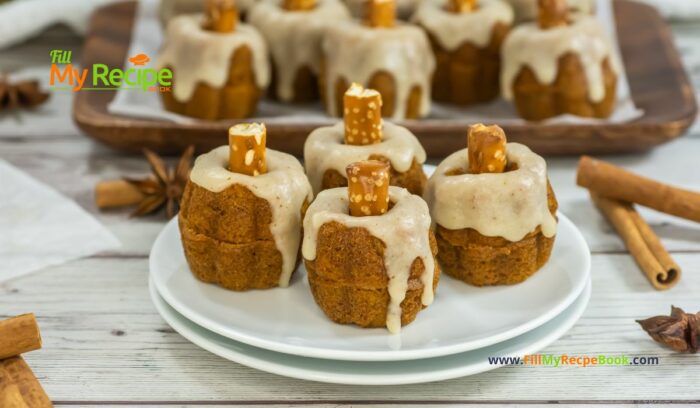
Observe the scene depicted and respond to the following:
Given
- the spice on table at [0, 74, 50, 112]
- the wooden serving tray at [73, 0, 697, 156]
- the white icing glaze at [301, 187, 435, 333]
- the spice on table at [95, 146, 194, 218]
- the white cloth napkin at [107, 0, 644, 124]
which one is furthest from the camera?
the spice on table at [0, 74, 50, 112]

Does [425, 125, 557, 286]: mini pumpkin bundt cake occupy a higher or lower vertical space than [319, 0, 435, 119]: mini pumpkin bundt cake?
higher

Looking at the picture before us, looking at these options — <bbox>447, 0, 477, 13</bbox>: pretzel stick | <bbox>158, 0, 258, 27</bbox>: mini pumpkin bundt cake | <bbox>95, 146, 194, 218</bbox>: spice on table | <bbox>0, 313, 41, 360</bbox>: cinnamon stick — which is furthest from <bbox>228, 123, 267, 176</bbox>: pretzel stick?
<bbox>158, 0, 258, 27</bbox>: mini pumpkin bundt cake

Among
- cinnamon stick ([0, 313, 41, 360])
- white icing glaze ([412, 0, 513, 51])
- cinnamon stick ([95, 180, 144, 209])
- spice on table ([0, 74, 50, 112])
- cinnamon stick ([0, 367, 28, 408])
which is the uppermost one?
cinnamon stick ([0, 313, 41, 360])

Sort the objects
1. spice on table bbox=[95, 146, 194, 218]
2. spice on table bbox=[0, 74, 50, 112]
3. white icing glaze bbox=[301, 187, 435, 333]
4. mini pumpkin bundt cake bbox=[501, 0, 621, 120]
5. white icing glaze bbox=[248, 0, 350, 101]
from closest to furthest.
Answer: white icing glaze bbox=[301, 187, 435, 333] < spice on table bbox=[95, 146, 194, 218] < mini pumpkin bundt cake bbox=[501, 0, 621, 120] < white icing glaze bbox=[248, 0, 350, 101] < spice on table bbox=[0, 74, 50, 112]

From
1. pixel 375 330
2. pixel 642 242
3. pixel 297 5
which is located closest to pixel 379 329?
pixel 375 330

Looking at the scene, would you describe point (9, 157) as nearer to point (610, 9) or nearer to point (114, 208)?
point (114, 208)

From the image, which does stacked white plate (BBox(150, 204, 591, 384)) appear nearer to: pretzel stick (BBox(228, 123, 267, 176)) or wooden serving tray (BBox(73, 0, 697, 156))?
pretzel stick (BBox(228, 123, 267, 176))

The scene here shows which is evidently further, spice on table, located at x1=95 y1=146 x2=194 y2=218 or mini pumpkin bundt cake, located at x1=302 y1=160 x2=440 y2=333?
spice on table, located at x1=95 y1=146 x2=194 y2=218

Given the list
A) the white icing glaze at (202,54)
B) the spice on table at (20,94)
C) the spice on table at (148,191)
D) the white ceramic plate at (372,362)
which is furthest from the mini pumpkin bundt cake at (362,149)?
the spice on table at (20,94)
